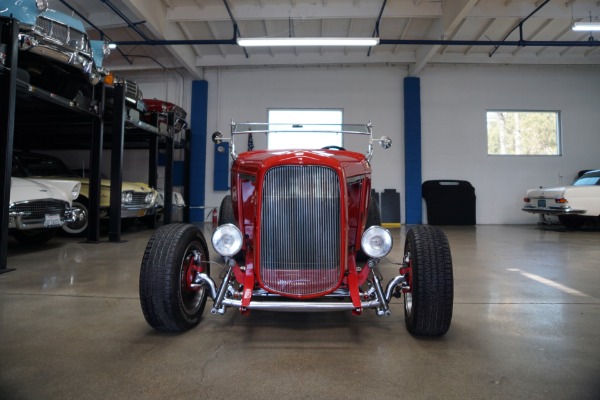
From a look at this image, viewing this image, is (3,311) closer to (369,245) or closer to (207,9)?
(369,245)

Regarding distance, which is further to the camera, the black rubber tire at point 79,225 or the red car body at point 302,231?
the black rubber tire at point 79,225

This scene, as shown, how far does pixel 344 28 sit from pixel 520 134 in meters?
6.29

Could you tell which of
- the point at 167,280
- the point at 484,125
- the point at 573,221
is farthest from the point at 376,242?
the point at 484,125

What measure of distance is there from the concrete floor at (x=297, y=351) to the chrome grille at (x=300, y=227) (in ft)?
1.19

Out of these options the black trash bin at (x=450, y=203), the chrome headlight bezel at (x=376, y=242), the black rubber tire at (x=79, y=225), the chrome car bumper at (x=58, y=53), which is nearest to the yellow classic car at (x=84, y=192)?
the black rubber tire at (x=79, y=225)

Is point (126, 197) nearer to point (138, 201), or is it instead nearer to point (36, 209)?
point (138, 201)

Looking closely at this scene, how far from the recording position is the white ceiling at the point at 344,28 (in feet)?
23.3

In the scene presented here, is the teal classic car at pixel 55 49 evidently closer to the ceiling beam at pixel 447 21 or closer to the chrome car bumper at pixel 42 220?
the chrome car bumper at pixel 42 220

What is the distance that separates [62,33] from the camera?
12.7ft

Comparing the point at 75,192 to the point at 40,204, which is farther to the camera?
the point at 75,192

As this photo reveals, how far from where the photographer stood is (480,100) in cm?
970

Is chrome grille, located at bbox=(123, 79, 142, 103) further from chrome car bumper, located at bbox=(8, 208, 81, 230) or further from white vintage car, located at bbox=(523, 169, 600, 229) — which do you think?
white vintage car, located at bbox=(523, 169, 600, 229)

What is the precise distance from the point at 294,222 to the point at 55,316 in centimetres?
168

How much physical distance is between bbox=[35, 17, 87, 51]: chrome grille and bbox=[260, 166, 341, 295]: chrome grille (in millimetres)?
3796
